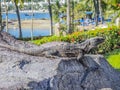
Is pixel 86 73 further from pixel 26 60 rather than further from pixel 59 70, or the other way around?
pixel 26 60

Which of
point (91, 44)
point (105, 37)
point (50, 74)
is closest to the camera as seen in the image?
point (50, 74)

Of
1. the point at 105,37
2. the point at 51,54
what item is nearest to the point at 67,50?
the point at 51,54

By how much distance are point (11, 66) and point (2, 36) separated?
983 mm

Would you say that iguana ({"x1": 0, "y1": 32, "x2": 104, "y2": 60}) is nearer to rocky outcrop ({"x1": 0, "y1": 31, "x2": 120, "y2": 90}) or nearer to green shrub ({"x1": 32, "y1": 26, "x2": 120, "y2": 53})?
rocky outcrop ({"x1": 0, "y1": 31, "x2": 120, "y2": 90})

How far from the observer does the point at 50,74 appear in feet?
19.2

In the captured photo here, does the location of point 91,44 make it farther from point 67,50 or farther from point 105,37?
point 105,37

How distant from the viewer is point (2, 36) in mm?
6770

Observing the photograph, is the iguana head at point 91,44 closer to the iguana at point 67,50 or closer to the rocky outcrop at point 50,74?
the iguana at point 67,50

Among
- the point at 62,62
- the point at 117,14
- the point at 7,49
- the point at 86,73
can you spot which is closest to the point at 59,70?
the point at 62,62

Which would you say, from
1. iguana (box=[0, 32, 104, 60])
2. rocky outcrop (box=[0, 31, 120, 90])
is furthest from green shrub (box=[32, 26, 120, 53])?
iguana (box=[0, 32, 104, 60])

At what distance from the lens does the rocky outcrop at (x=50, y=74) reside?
5.57 m

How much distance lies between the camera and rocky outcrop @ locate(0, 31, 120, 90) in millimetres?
5570

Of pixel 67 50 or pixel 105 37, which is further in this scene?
pixel 105 37

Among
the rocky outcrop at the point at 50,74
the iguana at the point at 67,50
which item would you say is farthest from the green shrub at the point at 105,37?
the iguana at the point at 67,50
